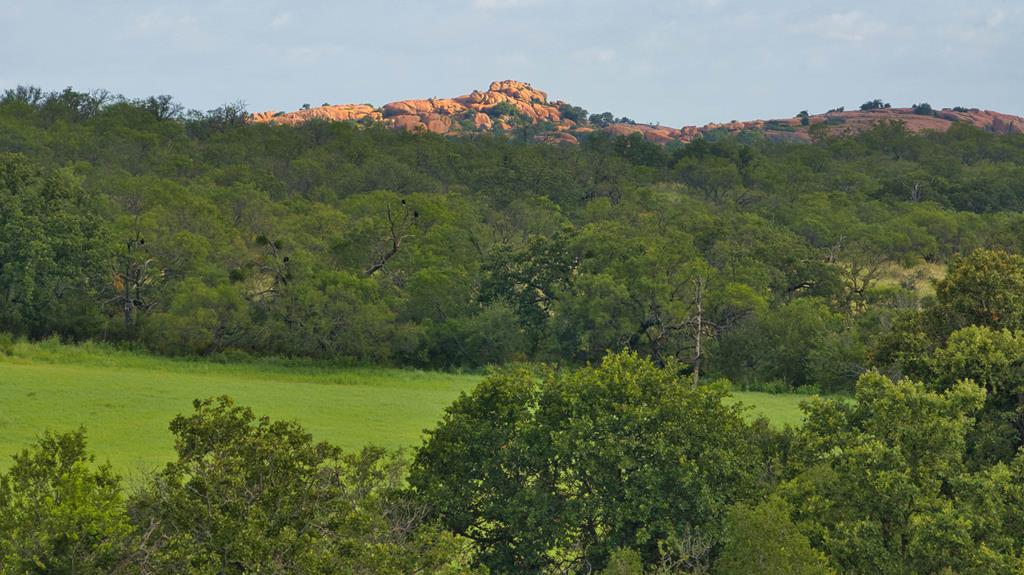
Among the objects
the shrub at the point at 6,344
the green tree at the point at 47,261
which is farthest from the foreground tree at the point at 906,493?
A: the green tree at the point at 47,261

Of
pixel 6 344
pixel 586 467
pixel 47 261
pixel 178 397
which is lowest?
pixel 178 397

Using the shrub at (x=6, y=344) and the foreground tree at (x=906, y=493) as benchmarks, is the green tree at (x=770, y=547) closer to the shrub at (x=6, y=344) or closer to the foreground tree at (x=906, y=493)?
the foreground tree at (x=906, y=493)

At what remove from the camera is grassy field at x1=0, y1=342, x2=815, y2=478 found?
4344 centimetres

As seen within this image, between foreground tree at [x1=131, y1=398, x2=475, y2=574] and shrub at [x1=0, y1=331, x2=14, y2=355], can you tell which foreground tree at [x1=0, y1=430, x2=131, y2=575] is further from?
shrub at [x1=0, y1=331, x2=14, y2=355]

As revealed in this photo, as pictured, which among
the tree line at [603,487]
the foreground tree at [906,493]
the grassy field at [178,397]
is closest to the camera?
the tree line at [603,487]

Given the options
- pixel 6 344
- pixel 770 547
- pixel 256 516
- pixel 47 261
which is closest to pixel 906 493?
pixel 770 547

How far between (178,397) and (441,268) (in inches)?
853

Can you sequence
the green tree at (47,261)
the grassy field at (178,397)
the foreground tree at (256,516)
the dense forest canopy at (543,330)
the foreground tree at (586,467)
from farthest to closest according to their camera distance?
1. the green tree at (47,261)
2. the grassy field at (178,397)
3. the foreground tree at (586,467)
4. the dense forest canopy at (543,330)
5. the foreground tree at (256,516)

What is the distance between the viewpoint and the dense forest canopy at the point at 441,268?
191 feet

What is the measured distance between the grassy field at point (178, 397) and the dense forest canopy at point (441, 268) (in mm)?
2407

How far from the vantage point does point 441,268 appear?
2628 inches

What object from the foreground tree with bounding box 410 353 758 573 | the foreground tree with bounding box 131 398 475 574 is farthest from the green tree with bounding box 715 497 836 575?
the foreground tree with bounding box 131 398 475 574

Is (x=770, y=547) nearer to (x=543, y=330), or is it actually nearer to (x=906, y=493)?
(x=906, y=493)

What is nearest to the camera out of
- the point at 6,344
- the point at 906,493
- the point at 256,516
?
the point at 256,516
